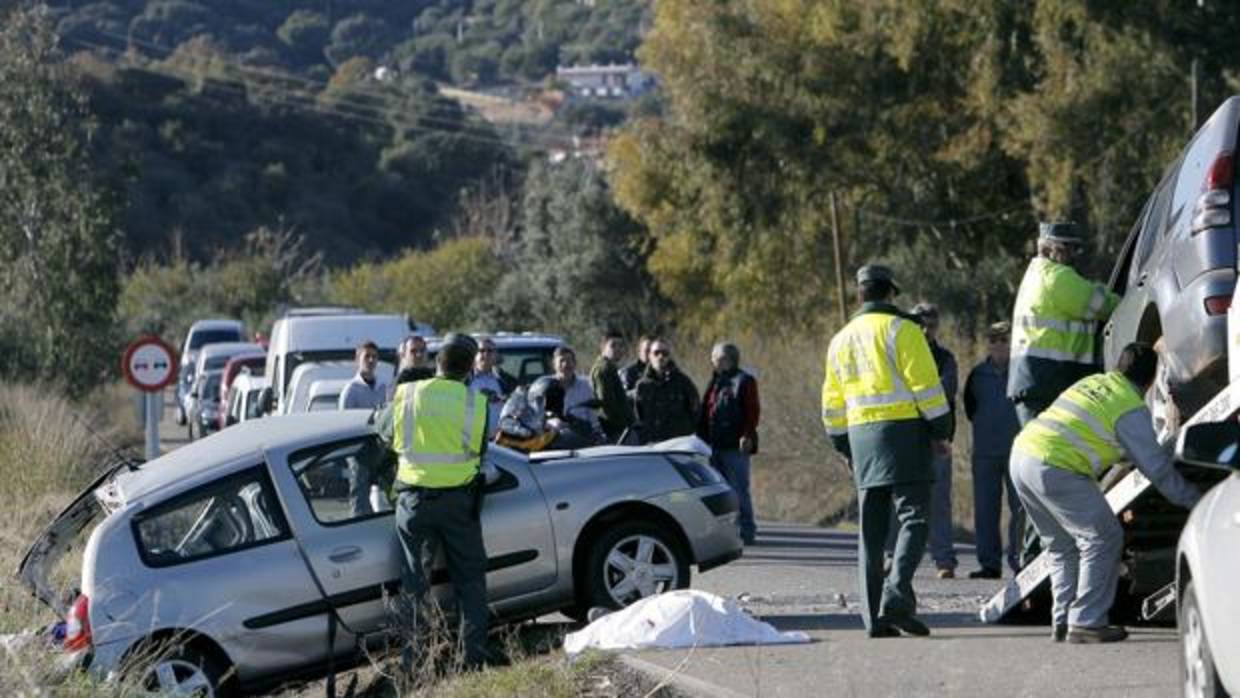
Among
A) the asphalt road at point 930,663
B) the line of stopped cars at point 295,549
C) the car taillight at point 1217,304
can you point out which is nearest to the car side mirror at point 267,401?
the asphalt road at point 930,663

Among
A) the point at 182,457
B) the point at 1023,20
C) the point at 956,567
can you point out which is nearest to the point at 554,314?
the point at 1023,20

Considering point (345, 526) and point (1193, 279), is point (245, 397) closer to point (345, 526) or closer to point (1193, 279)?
point (345, 526)

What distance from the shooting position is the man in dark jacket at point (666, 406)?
18.5 metres

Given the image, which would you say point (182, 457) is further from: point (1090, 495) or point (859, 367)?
point (1090, 495)

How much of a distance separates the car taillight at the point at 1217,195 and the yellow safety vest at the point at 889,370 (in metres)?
1.56

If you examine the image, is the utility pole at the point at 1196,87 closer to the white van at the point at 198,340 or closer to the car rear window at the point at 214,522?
the white van at the point at 198,340

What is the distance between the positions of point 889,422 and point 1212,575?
4.06 m

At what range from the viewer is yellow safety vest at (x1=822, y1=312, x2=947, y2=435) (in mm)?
11695

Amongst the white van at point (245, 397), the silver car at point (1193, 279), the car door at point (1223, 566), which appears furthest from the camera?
the white van at point (245, 397)

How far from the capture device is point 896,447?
38.5ft

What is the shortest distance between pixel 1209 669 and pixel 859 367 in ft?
13.5

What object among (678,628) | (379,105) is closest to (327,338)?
(678,628)

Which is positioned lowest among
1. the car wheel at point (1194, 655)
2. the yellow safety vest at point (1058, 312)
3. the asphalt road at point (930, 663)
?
the asphalt road at point (930, 663)

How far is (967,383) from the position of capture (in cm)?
1652
